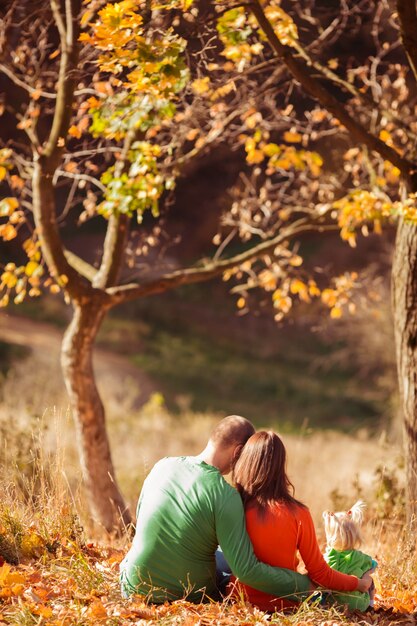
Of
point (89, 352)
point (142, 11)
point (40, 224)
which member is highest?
point (142, 11)

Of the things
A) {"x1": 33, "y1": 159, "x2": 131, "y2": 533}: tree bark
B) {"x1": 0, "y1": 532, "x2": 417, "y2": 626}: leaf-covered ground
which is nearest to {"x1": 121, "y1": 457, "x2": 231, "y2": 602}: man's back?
{"x1": 0, "y1": 532, "x2": 417, "y2": 626}: leaf-covered ground

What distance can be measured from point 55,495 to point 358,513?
1745 mm

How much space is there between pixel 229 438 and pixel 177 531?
0.51 m

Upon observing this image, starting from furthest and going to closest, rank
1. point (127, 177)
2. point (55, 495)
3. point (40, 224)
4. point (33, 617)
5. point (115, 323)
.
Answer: point (115, 323)
point (40, 224)
point (127, 177)
point (55, 495)
point (33, 617)

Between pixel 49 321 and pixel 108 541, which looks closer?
pixel 108 541

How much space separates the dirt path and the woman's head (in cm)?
1362

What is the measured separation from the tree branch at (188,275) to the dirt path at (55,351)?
1064cm

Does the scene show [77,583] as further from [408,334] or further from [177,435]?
[177,435]

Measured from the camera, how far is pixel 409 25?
523cm

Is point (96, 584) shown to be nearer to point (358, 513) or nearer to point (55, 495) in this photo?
point (55, 495)

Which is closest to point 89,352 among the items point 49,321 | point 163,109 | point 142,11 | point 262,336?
point 163,109

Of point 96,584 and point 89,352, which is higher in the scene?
point 89,352

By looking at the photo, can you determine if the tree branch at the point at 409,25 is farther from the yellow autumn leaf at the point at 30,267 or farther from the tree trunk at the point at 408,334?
the yellow autumn leaf at the point at 30,267

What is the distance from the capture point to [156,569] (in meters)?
3.98
